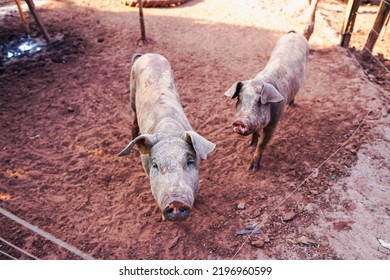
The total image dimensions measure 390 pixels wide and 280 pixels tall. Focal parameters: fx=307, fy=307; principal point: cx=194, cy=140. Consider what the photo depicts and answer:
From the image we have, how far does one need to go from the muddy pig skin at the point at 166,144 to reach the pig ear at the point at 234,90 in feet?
2.84

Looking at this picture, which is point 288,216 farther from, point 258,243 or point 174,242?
point 174,242

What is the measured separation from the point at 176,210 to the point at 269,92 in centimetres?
252

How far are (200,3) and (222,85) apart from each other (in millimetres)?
6178

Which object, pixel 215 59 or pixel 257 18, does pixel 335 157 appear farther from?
pixel 257 18

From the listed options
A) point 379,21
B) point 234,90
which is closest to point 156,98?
point 234,90

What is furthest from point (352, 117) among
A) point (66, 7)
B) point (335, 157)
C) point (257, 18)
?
point (66, 7)

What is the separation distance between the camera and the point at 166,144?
159 inches

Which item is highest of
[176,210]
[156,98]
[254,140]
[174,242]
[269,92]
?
[269,92]

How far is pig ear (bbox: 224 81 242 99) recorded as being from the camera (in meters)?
5.14

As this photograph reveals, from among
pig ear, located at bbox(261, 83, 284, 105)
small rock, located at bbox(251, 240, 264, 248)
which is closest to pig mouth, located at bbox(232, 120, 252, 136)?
pig ear, located at bbox(261, 83, 284, 105)

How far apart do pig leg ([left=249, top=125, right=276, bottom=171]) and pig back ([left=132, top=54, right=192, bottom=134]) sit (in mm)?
1525

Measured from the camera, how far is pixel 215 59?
9.27 m

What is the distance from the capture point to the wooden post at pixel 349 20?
8.70 meters

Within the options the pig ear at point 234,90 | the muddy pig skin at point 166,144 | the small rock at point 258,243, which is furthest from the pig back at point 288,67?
the small rock at point 258,243
